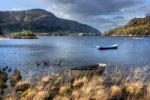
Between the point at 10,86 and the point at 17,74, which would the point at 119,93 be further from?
the point at 17,74

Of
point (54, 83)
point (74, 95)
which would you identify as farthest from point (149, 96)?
point (54, 83)

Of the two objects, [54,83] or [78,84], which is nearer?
[78,84]

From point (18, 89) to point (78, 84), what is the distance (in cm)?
566

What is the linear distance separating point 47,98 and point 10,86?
11830mm

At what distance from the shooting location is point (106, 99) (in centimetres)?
2114

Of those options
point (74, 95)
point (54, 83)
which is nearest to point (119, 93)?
point (74, 95)

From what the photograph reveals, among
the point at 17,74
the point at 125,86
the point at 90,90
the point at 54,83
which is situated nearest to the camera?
the point at 90,90

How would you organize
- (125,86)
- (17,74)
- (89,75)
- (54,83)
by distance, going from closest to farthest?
1. (125,86)
2. (54,83)
3. (89,75)
4. (17,74)

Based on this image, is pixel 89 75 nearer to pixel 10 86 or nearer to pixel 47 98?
pixel 10 86

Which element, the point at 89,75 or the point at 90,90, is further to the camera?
the point at 89,75

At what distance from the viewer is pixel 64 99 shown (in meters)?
20.6

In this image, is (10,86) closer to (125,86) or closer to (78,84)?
(78,84)

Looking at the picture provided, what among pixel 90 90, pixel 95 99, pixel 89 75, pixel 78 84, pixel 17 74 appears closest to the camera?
pixel 95 99

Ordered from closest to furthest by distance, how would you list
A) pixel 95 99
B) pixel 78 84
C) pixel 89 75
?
1. pixel 95 99
2. pixel 78 84
3. pixel 89 75
